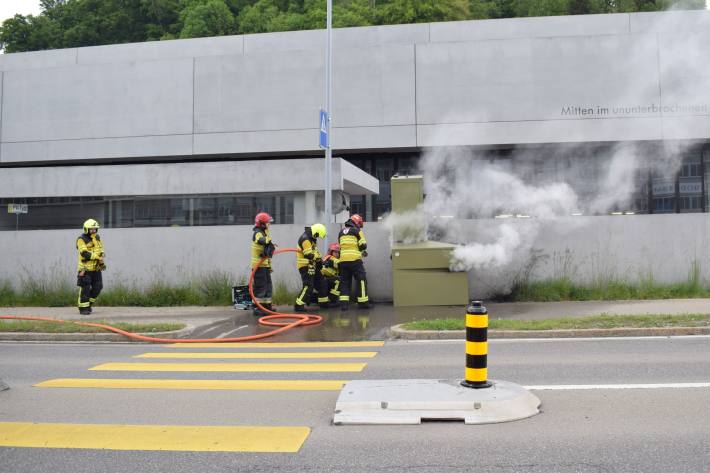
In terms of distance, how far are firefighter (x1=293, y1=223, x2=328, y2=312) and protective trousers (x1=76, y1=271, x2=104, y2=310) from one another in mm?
4360

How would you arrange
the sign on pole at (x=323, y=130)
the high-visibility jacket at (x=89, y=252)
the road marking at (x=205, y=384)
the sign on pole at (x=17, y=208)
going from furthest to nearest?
the sign on pole at (x=17, y=208)
the sign on pole at (x=323, y=130)
the high-visibility jacket at (x=89, y=252)
the road marking at (x=205, y=384)

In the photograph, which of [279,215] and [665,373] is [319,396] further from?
[279,215]

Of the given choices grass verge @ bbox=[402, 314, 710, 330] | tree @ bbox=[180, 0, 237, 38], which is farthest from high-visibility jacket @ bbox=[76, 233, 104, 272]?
tree @ bbox=[180, 0, 237, 38]

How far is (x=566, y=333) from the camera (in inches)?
367

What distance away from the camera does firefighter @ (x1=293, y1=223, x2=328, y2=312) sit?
1256 cm

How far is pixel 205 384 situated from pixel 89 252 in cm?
730

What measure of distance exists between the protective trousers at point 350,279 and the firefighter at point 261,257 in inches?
59.2

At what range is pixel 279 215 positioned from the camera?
15.5 m

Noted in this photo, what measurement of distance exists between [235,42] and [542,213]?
2089cm

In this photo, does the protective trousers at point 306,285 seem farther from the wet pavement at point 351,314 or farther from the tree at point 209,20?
the tree at point 209,20

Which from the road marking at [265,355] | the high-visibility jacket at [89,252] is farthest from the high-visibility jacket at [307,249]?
the high-visibility jacket at [89,252]

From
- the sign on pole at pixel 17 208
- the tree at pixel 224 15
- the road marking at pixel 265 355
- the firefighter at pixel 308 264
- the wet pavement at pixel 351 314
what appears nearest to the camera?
the road marking at pixel 265 355

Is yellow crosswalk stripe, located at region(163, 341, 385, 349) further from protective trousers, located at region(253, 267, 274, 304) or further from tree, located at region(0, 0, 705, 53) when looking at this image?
tree, located at region(0, 0, 705, 53)

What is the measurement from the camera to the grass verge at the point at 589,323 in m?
9.48
